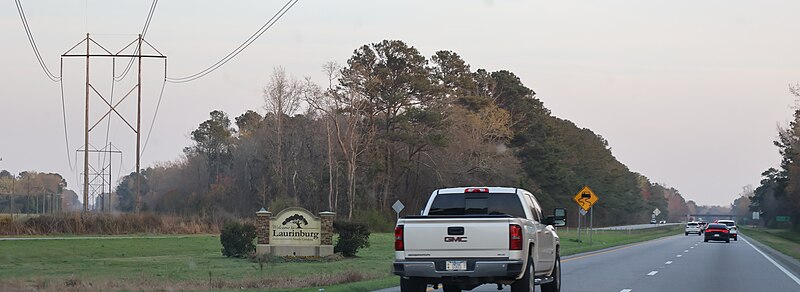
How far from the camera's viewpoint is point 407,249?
1658cm

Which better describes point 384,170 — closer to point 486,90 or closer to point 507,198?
point 486,90

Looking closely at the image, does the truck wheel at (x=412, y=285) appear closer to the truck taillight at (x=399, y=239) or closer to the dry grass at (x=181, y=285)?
the truck taillight at (x=399, y=239)

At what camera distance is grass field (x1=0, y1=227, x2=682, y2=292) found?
908 inches

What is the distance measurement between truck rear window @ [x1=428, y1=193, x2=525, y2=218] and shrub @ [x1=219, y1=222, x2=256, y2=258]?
23884 millimetres

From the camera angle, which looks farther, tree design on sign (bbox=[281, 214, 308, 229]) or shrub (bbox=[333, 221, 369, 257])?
shrub (bbox=[333, 221, 369, 257])

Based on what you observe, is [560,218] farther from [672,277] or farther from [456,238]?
[672,277]

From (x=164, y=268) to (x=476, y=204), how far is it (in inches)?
739

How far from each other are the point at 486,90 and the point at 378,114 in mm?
18971

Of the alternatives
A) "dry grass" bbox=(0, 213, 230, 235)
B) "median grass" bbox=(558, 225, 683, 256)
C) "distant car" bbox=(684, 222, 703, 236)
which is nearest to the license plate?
"median grass" bbox=(558, 225, 683, 256)

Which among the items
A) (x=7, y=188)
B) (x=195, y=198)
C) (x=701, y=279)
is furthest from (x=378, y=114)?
(x=7, y=188)

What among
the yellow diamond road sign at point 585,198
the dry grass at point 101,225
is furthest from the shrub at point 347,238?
the dry grass at point 101,225

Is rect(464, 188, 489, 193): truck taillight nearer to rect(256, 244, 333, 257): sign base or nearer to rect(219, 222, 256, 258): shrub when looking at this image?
rect(256, 244, 333, 257): sign base

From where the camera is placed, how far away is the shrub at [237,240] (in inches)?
1625

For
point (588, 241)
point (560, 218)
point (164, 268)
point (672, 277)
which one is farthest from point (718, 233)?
point (560, 218)
